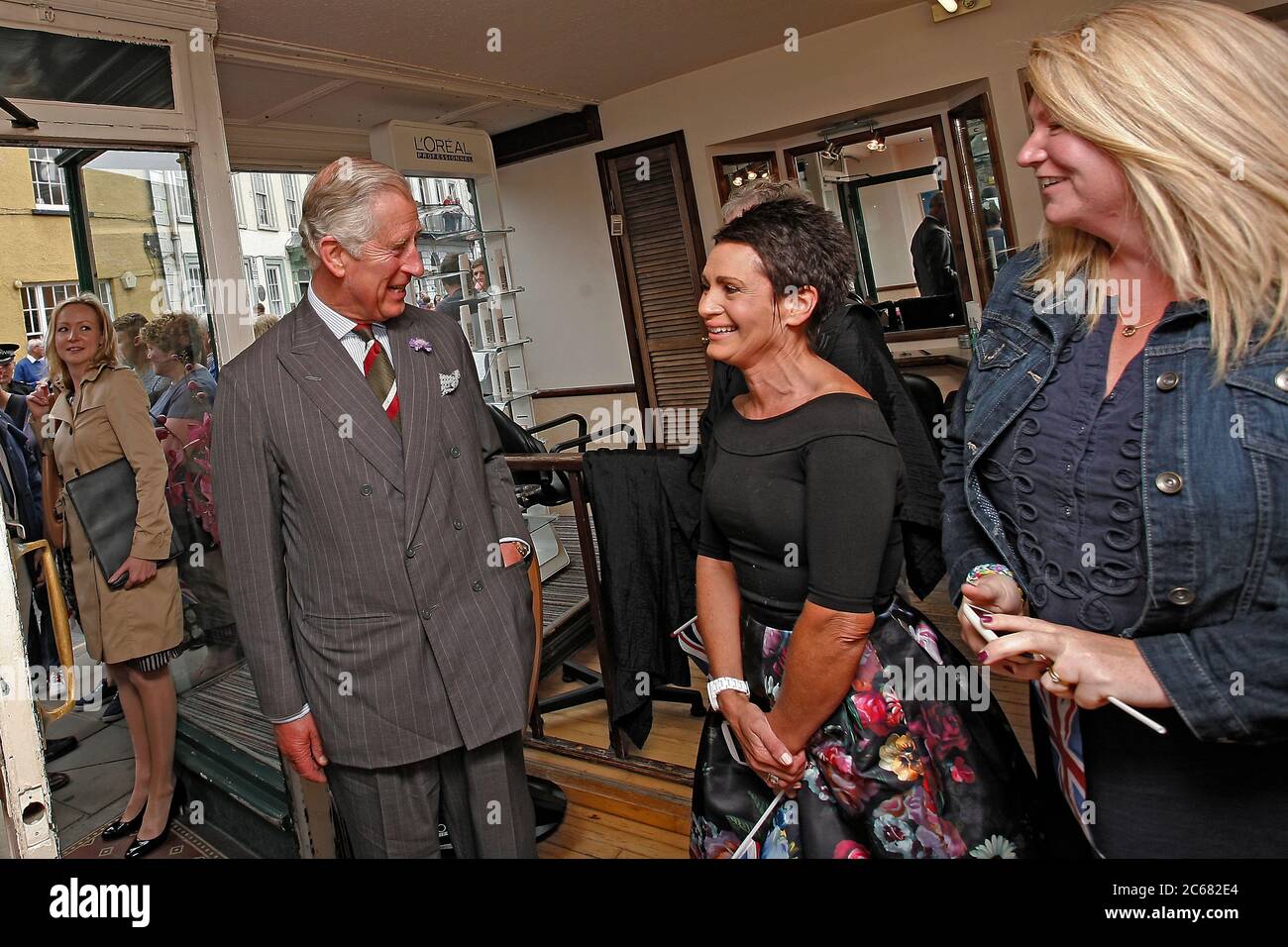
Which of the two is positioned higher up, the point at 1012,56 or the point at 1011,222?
the point at 1012,56

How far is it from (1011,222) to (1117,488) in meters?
4.61

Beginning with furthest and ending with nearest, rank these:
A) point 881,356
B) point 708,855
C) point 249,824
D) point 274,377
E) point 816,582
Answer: point 249,824, point 881,356, point 274,377, point 708,855, point 816,582

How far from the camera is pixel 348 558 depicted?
5.50 ft

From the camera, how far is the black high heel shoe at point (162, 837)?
292cm

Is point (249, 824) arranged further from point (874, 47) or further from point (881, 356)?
point (874, 47)

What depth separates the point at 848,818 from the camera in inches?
55.3

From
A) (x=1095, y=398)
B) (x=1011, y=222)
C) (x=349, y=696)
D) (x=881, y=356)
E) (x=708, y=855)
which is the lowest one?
(x=708, y=855)

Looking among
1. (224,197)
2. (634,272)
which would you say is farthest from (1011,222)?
(224,197)

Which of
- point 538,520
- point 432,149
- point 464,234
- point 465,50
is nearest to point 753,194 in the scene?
point 465,50

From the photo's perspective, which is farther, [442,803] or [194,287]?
[194,287]

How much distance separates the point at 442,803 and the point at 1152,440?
61.6 inches

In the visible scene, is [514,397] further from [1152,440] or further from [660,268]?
[1152,440]

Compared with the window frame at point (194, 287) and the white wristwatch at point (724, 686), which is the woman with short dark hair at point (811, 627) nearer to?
the white wristwatch at point (724, 686)

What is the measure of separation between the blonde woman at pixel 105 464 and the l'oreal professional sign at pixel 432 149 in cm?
290
